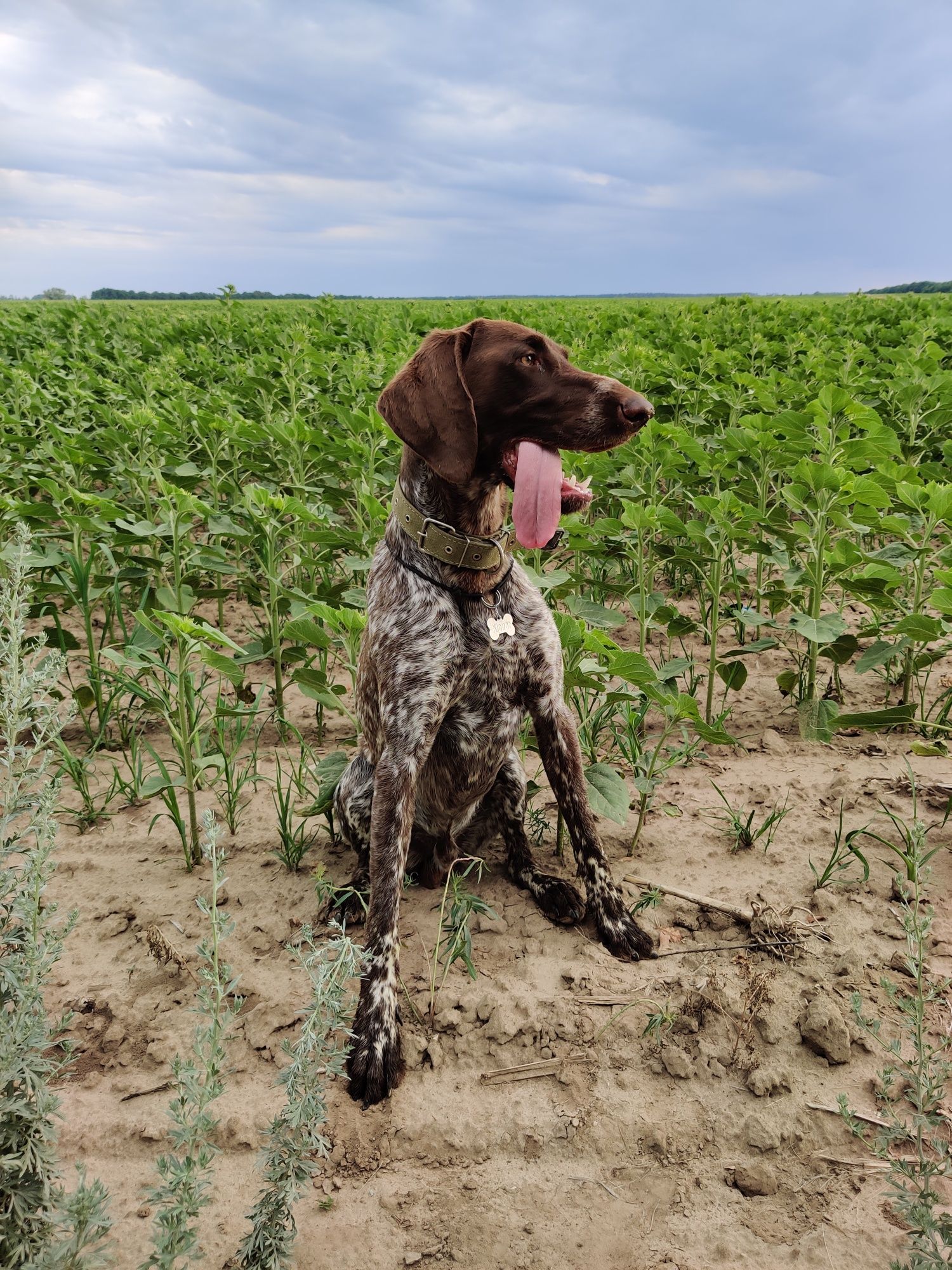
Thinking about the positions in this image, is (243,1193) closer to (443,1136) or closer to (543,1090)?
(443,1136)

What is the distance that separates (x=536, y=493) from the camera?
104 inches

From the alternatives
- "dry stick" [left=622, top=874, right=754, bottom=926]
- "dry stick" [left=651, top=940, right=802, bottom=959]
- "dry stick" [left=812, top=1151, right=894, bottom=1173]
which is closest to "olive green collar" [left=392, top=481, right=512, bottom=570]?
"dry stick" [left=622, top=874, right=754, bottom=926]

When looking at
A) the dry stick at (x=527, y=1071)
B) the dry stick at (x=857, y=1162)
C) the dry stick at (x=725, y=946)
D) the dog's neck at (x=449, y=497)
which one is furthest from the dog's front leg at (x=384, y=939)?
the dry stick at (x=857, y=1162)

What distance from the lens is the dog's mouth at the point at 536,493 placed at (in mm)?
2613

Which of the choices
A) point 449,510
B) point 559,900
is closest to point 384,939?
point 559,900

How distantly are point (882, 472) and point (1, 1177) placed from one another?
151 inches

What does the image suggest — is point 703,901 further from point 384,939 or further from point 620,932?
point 384,939

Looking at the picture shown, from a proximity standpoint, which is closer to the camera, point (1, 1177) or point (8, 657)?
point (1, 1177)

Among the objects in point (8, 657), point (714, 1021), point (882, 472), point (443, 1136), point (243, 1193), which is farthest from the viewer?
point (882, 472)

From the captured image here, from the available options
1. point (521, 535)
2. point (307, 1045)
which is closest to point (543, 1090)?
point (307, 1045)

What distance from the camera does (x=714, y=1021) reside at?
2.50 metres

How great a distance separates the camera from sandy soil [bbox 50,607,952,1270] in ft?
6.58

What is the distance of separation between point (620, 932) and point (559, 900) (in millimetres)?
257

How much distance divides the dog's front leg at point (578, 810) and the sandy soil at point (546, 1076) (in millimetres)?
109
